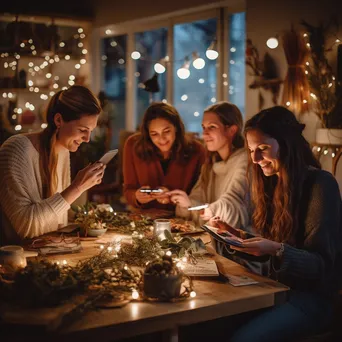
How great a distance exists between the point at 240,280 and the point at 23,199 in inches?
43.6

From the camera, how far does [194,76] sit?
5.73m

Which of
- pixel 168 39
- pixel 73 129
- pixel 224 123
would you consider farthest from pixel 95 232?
pixel 168 39

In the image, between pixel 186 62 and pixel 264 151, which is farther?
pixel 186 62

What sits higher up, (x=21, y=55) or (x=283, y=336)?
(x=21, y=55)

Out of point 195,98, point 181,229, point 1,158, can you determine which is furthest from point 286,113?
point 195,98

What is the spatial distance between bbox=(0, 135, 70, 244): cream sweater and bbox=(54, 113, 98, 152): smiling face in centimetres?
17

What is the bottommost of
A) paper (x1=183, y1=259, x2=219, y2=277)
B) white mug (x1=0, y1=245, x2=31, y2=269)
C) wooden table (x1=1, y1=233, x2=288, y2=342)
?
wooden table (x1=1, y1=233, x2=288, y2=342)

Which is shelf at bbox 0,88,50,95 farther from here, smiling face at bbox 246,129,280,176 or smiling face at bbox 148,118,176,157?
smiling face at bbox 246,129,280,176

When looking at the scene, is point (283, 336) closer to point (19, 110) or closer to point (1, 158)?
point (1, 158)

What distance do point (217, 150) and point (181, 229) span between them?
2.17 feet

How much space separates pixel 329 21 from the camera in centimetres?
414

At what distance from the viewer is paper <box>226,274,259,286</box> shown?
6.28ft

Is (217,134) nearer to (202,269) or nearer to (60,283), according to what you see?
(202,269)

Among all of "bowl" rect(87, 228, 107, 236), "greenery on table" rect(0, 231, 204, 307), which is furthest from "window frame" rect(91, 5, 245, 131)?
"greenery on table" rect(0, 231, 204, 307)
